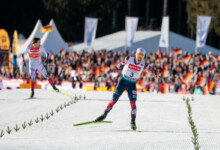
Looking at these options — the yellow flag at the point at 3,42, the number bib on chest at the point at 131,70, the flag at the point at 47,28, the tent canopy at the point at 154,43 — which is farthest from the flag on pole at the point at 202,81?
the tent canopy at the point at 154,43

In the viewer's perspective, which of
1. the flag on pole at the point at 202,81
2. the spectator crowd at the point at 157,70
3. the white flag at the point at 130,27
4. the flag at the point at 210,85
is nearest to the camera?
the flag on pole at the point at 202,81

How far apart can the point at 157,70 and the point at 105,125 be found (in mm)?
11685

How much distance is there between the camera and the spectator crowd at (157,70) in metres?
21.8

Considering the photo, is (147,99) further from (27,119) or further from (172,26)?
(172,26)

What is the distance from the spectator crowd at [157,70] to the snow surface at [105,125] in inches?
160

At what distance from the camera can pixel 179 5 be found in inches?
2064

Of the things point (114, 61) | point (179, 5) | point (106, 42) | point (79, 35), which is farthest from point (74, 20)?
point (114, 61)

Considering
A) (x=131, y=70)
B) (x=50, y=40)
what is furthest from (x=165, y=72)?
(x=131, y=70)

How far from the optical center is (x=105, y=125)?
444 inches

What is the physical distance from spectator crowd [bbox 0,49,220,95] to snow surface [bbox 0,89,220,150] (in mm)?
4074

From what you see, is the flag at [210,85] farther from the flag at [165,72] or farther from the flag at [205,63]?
the flag at [205,63]

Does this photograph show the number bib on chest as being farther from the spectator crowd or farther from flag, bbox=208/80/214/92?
flag, bbox=208/80/214/92

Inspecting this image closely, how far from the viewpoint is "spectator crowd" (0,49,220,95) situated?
2177cm

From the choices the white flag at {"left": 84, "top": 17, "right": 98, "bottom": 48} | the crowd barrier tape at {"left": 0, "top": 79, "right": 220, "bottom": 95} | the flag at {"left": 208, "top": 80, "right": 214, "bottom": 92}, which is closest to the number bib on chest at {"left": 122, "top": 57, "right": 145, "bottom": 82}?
the flag at {"left": 208, "top": 80, "right": 214, "bottom": 92}
